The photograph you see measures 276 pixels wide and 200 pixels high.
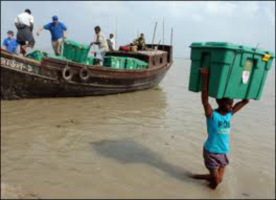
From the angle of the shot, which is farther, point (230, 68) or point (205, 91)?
point (205, 91)

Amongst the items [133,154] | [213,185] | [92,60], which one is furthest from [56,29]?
[213,185]

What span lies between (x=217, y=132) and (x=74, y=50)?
19.7 ft

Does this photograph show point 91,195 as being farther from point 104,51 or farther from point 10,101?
point 104,51

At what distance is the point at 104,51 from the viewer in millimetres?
11734

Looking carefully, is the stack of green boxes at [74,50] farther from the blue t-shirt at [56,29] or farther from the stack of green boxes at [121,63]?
the stack of green boxes at [121,63]

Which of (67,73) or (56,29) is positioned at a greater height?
(56,29)

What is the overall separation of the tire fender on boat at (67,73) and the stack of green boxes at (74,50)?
438 millimetres

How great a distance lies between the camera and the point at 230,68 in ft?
13.4

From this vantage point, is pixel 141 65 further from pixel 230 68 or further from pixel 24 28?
pixel 230 68

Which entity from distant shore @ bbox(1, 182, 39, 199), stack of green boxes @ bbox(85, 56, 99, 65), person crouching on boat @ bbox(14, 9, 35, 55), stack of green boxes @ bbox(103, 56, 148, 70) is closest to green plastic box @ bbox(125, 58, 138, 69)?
stack of green boxes @ bbox(103, 56, 148, 70)

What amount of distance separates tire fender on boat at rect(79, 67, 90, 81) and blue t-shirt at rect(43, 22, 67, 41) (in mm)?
1693

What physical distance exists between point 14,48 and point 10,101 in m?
2.25

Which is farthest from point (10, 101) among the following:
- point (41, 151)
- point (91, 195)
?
point (91, 195)

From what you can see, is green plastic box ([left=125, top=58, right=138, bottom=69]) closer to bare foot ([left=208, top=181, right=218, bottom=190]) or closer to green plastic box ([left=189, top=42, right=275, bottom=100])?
green plastic box ([left=189, top=42, right=275, bottom=100])
